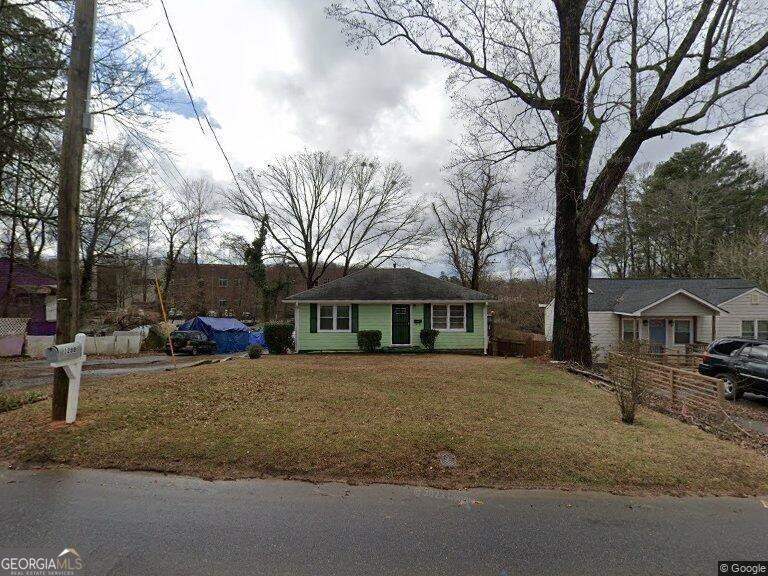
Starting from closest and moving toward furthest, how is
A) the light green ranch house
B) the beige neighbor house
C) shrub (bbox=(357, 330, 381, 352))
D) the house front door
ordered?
shrub (bbox=(357, 330, 381, 352)) < the light green ranch house < the beige neighbor house < the house front door

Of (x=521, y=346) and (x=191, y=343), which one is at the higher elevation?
(x=521, y=346)

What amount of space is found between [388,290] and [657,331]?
15256 millimetres

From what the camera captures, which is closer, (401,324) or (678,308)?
(401,324)

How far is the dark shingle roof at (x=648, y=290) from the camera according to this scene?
66.8 ft

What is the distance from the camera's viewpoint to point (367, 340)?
1716cm

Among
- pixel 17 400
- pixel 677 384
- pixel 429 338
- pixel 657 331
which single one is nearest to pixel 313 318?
pixel 429 338

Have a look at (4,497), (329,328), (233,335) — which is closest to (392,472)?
(4,497)

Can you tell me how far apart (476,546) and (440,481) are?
1043 millimetres

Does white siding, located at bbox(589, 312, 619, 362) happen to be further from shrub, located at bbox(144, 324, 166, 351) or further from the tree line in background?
shrub, located at bbox(144, 324, 166, 351)

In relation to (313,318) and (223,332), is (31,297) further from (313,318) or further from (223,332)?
(313,318)

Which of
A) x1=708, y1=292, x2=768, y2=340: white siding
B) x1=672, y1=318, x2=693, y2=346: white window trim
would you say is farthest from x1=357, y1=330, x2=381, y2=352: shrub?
x1=708, y1=292, x2=768, y2=340: white siding

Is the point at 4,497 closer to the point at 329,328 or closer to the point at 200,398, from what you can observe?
the point at 200,398

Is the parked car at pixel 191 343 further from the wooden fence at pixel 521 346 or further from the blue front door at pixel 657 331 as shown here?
the blue front door at pixel 657 331

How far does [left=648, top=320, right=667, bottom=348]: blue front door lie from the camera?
20.3 m
